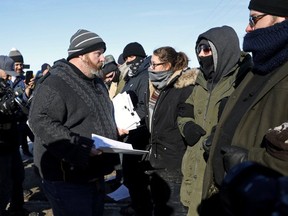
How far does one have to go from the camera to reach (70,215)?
2691 mm

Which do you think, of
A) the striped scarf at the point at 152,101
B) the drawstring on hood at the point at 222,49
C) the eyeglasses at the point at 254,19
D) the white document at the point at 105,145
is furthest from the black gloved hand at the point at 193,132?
the eyeglasses at the point at 254,19

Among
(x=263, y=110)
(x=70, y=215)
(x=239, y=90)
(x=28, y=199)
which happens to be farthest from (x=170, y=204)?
(x=28, y=199)

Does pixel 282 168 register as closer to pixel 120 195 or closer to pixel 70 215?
pixel 70 215

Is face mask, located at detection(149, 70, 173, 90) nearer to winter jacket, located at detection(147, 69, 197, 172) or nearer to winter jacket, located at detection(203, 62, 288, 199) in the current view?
winter jacket, located at detection(147, 69, 197, 172)

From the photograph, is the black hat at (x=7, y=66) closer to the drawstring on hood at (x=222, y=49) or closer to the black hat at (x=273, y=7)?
the drawstring on hood at (x=222, y=49)

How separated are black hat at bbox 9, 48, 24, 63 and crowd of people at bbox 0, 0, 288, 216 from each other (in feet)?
8.58

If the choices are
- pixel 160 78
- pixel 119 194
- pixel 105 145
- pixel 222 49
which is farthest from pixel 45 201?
pixel 222 49

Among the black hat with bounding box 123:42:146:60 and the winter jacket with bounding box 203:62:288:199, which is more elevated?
the black hat with bounding box 123:42:146:60

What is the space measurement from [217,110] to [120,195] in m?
3.07

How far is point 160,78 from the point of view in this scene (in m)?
3.67

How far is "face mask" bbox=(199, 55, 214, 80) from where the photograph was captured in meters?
3.02

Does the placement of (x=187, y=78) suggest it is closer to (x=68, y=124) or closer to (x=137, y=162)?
(x=68, y=124)

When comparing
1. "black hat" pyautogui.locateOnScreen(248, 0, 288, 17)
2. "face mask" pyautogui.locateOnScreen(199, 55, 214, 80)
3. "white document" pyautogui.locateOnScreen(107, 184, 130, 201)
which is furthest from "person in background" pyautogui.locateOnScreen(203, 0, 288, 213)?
"white document" pyautogui.locateOnScreen(107, 184, 130, 201)

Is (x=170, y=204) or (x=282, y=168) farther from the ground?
(x=282, y=168)
